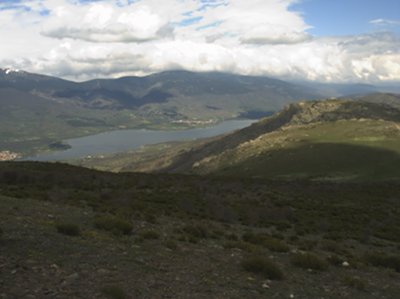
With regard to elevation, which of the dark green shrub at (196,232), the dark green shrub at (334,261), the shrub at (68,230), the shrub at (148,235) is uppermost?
the shrub at (68,230)

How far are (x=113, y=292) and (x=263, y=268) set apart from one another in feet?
20.5

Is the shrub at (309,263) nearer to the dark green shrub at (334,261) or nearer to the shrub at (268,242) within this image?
the dark green shrub at (334,261)

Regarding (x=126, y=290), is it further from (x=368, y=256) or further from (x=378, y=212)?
(x=378, y=212)

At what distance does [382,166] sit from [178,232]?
105180mm

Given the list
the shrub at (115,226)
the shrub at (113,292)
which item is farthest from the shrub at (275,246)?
the shrub at (113,292)

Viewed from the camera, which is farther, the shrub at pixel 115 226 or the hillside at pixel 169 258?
the shrub at pixel 115 226

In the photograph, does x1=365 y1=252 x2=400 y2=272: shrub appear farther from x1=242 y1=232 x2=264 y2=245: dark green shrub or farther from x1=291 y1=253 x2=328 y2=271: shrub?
x1=242 y1=232 x2=264 y2=245: dark green shrub

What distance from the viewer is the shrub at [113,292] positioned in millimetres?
11312

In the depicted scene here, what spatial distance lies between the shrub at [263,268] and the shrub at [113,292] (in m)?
5.60

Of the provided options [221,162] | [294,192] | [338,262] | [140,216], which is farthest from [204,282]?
[221,162]

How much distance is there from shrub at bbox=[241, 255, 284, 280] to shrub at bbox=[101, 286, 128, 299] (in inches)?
220

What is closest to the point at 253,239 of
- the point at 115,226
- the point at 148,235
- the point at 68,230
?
the point at 148,235

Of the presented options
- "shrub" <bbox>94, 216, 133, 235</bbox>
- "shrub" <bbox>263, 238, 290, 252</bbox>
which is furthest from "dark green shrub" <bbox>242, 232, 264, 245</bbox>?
"shrub" <bbox>94, 216, 133, 235</bbox>

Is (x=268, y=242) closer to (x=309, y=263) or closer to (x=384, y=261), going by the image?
(x=309, y=263)
